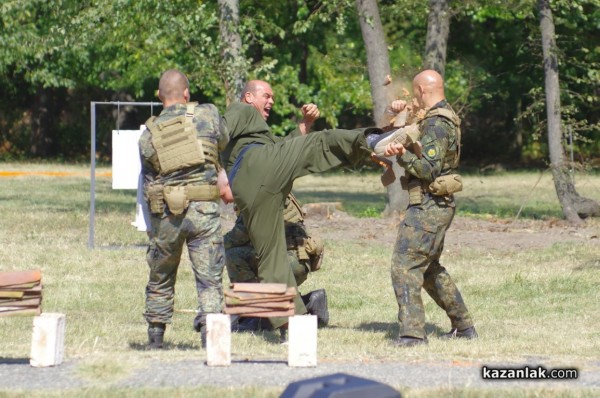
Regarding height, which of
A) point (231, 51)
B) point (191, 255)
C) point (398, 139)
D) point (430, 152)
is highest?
point (231, 51)

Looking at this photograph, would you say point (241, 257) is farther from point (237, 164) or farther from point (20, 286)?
point (20, 286)

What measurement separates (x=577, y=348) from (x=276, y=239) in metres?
2.40

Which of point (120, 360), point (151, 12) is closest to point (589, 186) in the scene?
point (151, 12)

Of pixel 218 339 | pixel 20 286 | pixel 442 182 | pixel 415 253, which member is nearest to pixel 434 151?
pixel 442 182

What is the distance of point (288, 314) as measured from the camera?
7.94m

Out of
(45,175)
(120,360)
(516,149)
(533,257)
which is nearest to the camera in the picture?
(120,360)

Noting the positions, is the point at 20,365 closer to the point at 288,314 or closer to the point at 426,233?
the point at 288,314

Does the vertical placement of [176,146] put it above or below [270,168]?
above

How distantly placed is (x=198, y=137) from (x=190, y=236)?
70cm

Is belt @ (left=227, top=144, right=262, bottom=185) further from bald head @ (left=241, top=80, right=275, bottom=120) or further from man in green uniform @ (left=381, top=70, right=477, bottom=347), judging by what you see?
man in green uniform @ (left=381, top=70, right=477, bottom=347)

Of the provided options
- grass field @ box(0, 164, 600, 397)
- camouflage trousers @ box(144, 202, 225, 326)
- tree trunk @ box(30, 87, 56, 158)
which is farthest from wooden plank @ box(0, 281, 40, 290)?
tree trunk @ box(30, 87, 56, 158)

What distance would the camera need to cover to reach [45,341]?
297 inches

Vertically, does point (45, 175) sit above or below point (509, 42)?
below

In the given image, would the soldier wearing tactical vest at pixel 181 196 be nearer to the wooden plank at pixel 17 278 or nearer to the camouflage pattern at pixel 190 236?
the camouflage pattern at pixel 190 236
